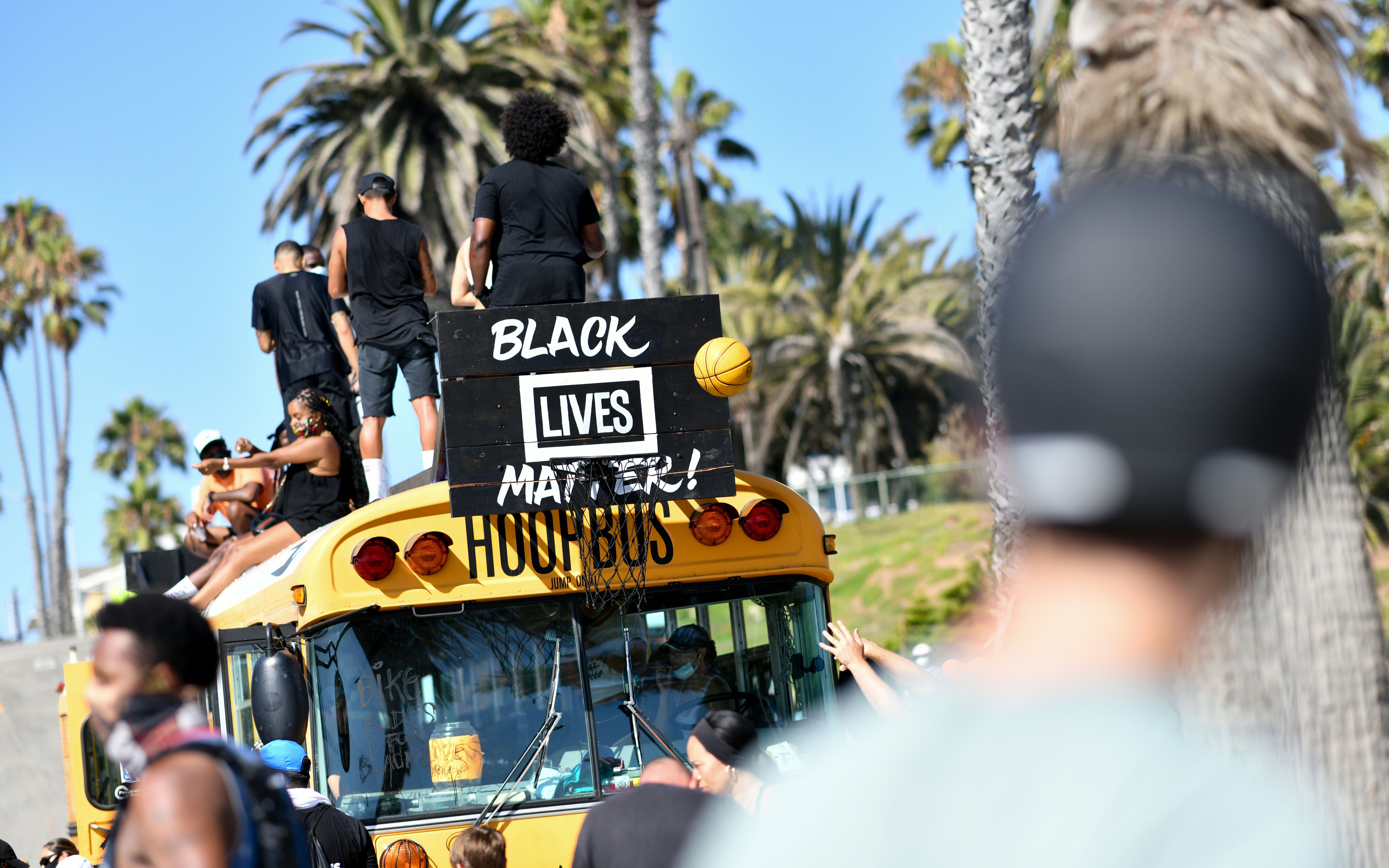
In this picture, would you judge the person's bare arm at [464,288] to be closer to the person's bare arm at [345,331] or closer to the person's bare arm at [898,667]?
the person's bare arm at [345,331]

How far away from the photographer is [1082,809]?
0.68 metres

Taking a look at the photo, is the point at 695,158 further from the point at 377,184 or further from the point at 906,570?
the point at 377,184

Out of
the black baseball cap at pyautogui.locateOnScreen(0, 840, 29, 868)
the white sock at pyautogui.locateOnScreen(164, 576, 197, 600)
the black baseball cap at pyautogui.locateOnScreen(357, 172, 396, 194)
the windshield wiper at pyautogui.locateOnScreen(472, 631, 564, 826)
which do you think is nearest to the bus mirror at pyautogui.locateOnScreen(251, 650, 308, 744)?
the windshield wiper at pyautogui.locateOnScreen(472, 631, 564, 826)

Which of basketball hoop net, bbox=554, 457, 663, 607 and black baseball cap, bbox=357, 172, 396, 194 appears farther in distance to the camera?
black baseball cap, bbox=357, 172, 396, 194

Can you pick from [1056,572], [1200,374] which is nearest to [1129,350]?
[1200,374]

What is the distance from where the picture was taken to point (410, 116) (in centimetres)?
2295

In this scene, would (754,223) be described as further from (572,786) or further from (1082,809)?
(1082,809)

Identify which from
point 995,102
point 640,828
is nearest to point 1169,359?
point 640,828

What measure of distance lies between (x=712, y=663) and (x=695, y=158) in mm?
32636

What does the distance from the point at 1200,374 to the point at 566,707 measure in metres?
5.40

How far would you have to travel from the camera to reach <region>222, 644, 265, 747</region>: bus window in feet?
22.1

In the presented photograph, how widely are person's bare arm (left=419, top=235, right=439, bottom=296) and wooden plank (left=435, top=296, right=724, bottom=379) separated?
239 cm

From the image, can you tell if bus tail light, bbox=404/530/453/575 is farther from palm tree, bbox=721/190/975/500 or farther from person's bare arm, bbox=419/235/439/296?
palm tree, bbox=721/190/975/500

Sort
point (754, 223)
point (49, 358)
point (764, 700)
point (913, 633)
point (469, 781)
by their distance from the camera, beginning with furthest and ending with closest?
1. point (754, 223)
2. point (49, 358)
3. point (913, 633)
4. point (764, 700)
5. point (469, 781)
